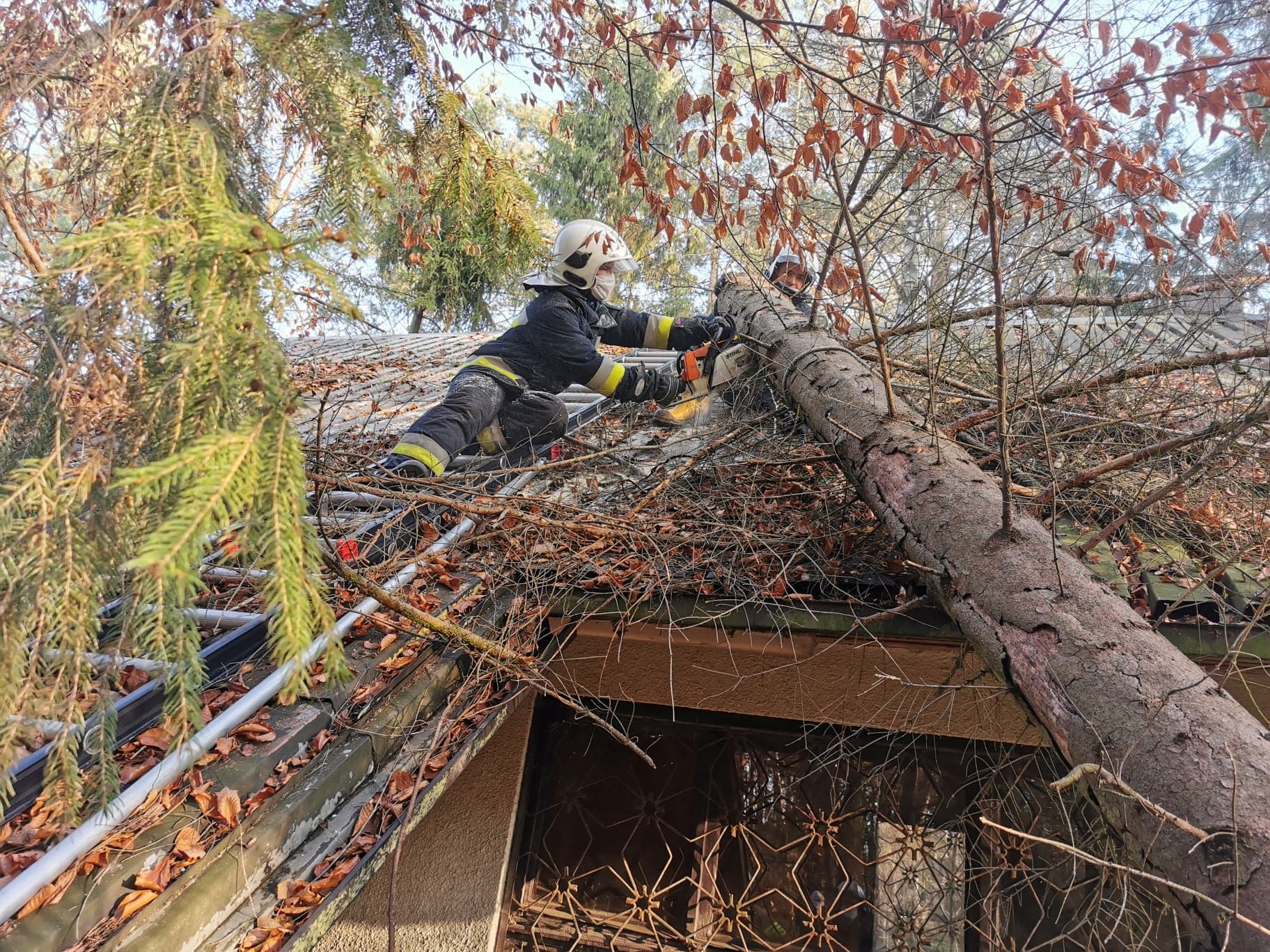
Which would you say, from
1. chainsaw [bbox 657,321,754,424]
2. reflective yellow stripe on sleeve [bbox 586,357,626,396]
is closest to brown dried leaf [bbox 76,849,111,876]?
reflective yellow stripe on sleeve [bbox 586,357,626,396]

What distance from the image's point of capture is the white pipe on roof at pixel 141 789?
1356mm

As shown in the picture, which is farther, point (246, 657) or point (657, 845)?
point (657, 845)

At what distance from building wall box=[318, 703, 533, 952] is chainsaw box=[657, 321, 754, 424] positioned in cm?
213

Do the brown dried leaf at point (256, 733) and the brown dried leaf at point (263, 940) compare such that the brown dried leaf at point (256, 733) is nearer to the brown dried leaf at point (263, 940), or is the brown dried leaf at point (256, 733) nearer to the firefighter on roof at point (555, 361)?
the brown dried leaf at point (263, 940)

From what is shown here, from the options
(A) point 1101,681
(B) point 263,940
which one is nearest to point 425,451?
(B) point 263,940

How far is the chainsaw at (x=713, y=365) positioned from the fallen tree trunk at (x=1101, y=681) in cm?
164

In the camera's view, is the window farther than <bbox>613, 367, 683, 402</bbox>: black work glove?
No

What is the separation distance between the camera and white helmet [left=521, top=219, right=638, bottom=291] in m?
4.25

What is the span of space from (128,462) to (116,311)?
24 cm

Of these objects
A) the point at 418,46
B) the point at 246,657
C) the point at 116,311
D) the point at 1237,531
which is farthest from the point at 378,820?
the point at 1237,531

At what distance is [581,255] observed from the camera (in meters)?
4.25

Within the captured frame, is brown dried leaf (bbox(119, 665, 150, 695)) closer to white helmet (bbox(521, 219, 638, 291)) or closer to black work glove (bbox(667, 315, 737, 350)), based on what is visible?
white helmet (bbox(521, 219, 638, 291))

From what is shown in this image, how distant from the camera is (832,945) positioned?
323cm

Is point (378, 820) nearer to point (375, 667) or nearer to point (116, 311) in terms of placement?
point (375, 667)
